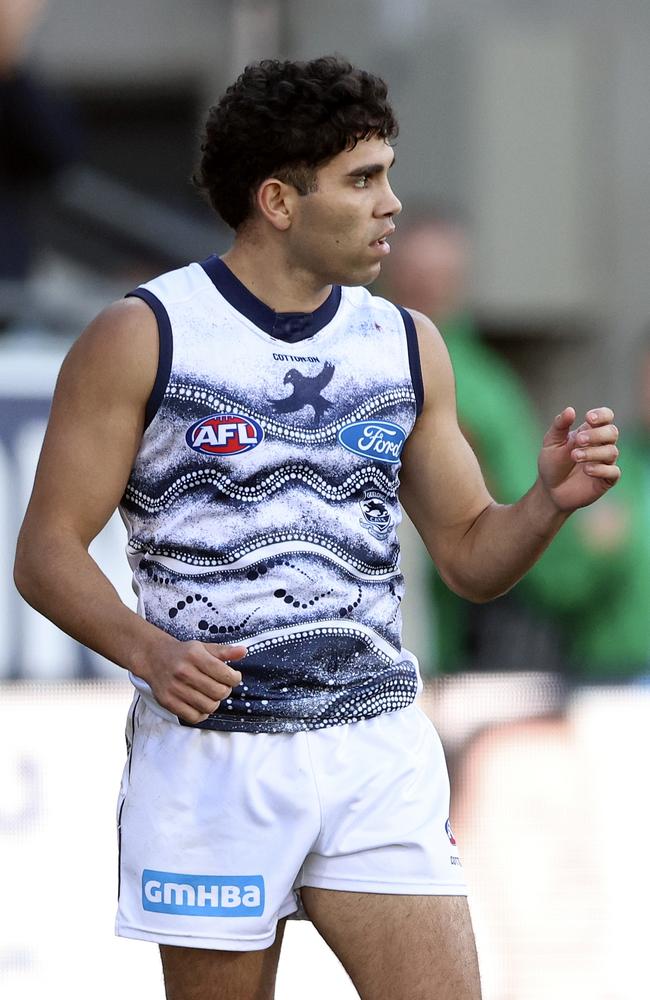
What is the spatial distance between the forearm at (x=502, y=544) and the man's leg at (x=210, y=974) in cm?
74

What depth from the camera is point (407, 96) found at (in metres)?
10.3

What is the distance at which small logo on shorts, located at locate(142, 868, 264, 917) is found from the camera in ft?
8.98

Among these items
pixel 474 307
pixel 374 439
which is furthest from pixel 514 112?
pixel 374 439

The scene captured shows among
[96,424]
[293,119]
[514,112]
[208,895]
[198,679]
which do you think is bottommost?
[208,895]

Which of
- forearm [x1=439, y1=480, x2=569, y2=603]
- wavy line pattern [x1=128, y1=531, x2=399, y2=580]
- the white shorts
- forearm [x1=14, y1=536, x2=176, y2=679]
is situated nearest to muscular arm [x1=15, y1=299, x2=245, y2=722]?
forearm [x1=14, y1=536, x2=176, y2=679]

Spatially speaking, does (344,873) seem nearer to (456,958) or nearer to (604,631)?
(456,958)

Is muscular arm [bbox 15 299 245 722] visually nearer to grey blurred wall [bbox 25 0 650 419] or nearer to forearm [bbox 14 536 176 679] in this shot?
forearm [bbox 14 536 176 679]

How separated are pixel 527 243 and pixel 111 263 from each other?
3.28 metres

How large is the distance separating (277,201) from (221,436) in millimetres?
415

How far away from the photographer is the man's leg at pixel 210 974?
109 inches

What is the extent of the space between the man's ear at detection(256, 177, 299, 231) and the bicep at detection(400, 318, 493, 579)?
1.02 feet

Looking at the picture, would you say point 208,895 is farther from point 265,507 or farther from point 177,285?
point 177,285

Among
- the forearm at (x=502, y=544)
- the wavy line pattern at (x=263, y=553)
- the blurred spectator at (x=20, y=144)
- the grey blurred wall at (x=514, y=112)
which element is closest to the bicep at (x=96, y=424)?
the wavy line pattern at (x=263, y=553)

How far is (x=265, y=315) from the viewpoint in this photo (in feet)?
9.33
